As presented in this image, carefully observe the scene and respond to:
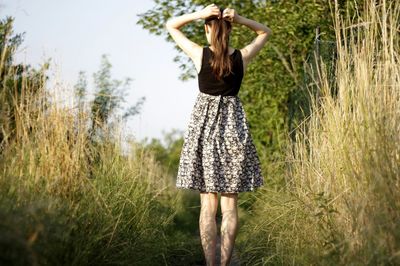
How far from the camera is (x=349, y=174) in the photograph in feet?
11.9

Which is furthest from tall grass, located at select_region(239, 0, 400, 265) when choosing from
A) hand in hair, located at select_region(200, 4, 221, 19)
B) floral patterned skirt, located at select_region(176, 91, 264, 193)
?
hand in hair, located at select_region(200, 4, 221, 19)

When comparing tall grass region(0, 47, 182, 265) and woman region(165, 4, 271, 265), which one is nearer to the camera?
tall grass region(0, 47, 182, 265)

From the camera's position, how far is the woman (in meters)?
4.46

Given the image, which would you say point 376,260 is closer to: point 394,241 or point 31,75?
point 394,241

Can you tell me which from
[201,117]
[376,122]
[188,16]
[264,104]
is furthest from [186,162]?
[264,104]

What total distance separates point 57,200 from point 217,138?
150 centimetres

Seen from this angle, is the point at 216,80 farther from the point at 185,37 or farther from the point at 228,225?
the point at 228,225

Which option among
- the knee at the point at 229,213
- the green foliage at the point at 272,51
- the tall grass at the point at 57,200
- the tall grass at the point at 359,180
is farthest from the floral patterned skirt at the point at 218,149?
the green foliage at the point at 272,51

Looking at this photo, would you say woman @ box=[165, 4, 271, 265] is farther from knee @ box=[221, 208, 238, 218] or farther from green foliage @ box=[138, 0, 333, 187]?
green foliage @ box=[138, 0, 333, 187]

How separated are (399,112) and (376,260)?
921 millimetres

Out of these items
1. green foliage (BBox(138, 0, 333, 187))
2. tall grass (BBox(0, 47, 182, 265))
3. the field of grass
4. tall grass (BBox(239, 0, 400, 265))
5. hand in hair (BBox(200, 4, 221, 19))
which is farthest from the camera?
green foliage (BBox(138, 0, 333, 187))

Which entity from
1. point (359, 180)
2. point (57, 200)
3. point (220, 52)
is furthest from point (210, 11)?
point (57, 200)

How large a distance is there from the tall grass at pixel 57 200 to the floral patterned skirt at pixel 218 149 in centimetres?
54

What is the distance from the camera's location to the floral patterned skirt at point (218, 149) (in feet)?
14.7
